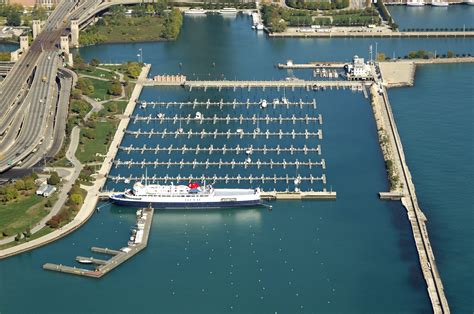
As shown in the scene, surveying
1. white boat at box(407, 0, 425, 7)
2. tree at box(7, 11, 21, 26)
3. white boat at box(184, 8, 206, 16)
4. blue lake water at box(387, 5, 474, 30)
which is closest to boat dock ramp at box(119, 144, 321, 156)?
blue lake water at box(387, 5, 474, 30)

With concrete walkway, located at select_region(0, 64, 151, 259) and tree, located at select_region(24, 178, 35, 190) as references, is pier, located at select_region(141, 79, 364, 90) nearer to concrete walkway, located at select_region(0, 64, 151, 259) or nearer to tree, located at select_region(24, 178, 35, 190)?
concrete walkway, located at select_region(0, 64, 151, 259)

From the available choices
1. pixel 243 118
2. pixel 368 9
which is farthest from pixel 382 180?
pixel 368 9

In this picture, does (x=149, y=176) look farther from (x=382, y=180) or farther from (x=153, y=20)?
(x=153, y=20)

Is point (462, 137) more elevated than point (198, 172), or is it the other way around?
point (462, 137)

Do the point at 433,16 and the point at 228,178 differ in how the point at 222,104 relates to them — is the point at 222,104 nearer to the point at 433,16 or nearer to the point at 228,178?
the point at 228,178

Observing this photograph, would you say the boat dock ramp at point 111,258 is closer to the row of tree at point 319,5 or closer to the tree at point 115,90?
the tree at point 115,90
